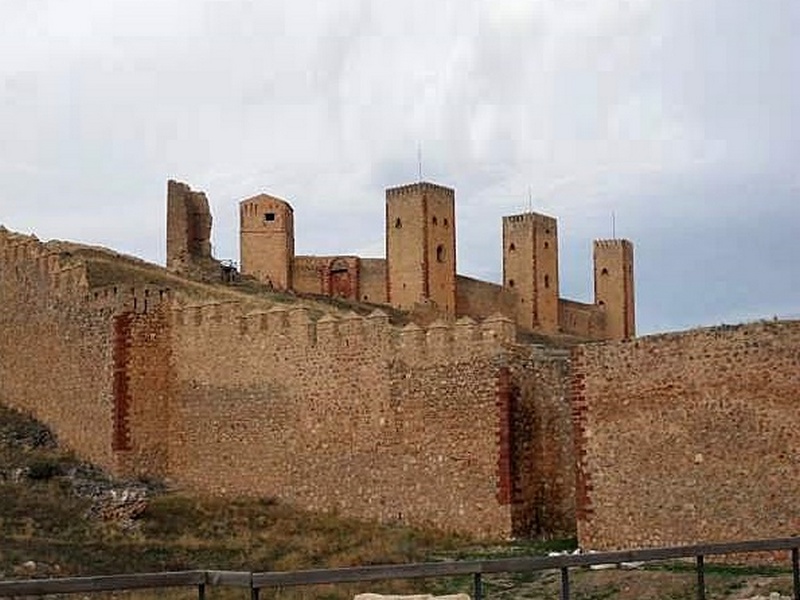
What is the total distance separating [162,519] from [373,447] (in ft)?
13.3

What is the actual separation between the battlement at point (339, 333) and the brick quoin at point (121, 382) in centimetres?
107

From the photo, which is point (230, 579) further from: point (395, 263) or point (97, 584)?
point (395, 263)

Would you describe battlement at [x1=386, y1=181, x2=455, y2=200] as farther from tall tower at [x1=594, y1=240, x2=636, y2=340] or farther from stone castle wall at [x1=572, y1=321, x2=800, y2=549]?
stone castle wall at [x1=572, y1=321, x2=800, y2=549]

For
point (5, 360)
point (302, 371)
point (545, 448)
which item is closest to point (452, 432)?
point (545, 448)

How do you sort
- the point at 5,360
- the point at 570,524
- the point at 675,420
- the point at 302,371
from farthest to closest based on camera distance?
the point at 5,360 → the point at 302,371 → the point at 570,524 → the point at 675,420

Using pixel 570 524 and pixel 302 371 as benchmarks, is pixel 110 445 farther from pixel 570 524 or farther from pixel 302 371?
pixel 570 524

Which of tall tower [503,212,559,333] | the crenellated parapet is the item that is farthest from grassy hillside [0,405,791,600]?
tall tower [503,212,559,333]

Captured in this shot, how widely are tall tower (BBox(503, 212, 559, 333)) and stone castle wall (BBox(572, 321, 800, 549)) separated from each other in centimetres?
4917

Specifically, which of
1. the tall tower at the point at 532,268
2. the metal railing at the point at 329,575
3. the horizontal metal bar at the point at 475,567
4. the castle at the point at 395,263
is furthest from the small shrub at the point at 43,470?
the tall tower at the point at 532,268

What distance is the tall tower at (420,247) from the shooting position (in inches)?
2381

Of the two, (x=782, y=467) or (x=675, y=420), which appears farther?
(x=675, y=420)

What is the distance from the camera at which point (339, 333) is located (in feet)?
79.3

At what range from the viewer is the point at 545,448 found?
842 inches

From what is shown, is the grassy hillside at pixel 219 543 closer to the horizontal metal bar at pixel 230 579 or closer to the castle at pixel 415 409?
the castle at pixel 415 409
